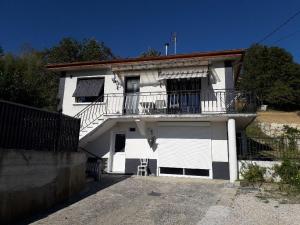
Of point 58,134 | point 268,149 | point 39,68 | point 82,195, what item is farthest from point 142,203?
point 39,68

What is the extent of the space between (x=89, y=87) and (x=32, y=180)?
11141mm

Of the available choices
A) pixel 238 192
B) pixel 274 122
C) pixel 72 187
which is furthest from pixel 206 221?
pixel 274 122

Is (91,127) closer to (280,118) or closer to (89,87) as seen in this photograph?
(89,87)

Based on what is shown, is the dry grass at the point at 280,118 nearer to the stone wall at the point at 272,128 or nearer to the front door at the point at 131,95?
the stone wall at the point at 272,128

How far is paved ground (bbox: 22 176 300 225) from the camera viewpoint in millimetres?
7445

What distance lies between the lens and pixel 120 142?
1750 cm

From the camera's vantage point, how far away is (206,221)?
7316 millimetres

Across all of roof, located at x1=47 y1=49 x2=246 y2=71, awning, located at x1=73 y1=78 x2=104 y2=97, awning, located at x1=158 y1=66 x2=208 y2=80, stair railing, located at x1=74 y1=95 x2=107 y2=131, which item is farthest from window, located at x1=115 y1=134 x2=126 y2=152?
roof, located at x1=47 y1=49 x2=246 y2=71

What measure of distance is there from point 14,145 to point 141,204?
4.71 m

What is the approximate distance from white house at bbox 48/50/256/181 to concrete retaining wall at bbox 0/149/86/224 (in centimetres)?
631

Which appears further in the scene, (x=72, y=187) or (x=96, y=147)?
(x=96, y=147)

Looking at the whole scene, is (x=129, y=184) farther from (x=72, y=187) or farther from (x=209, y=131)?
(x=209, y=131)

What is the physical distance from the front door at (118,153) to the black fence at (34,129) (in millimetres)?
6499

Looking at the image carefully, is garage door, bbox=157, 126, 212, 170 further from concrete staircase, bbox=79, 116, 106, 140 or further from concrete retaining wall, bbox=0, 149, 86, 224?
concrete retaining wall, bbox=0, 149, 86, 224
